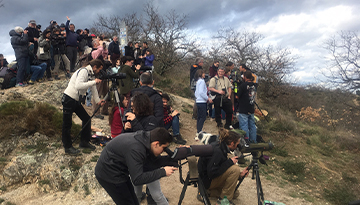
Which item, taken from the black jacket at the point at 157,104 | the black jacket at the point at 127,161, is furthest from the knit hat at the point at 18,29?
the black jacket at the point at 127,161

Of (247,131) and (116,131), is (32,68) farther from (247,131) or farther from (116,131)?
(247,131)

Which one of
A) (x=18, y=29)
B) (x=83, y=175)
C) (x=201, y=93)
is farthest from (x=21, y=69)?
(x=201, y=93)

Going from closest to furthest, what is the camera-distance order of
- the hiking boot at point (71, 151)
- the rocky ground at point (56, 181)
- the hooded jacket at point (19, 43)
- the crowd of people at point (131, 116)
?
the crowd of people at point (131, 116)
the rocky ground at point (56, 181)
the hiking boot at point (71, 151)
the hooded jacket at point (19, 43)

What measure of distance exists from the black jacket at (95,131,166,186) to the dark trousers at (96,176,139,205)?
57mm

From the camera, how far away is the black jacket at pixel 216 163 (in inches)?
125

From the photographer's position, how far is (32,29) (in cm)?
750

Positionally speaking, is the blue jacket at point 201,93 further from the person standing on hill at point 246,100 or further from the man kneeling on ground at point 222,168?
the man kneeling on ground at point 222,168

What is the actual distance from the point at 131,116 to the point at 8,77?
6702 mm

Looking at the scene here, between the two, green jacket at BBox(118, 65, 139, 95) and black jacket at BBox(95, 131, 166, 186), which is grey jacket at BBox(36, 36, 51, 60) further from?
black jacket at BBox(95, 131, 166, 186)

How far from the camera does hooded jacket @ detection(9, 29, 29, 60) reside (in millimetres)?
6484

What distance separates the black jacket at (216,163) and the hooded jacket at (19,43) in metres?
6.42

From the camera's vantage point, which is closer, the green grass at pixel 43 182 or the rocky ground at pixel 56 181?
the rocky ground at pixel 56 181

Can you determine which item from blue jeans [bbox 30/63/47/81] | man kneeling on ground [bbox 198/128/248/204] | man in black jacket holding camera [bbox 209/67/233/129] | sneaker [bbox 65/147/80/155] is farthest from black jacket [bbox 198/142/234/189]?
blue jeans [bbox 30/63/47/81]

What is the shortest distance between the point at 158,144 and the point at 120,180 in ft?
1.72
